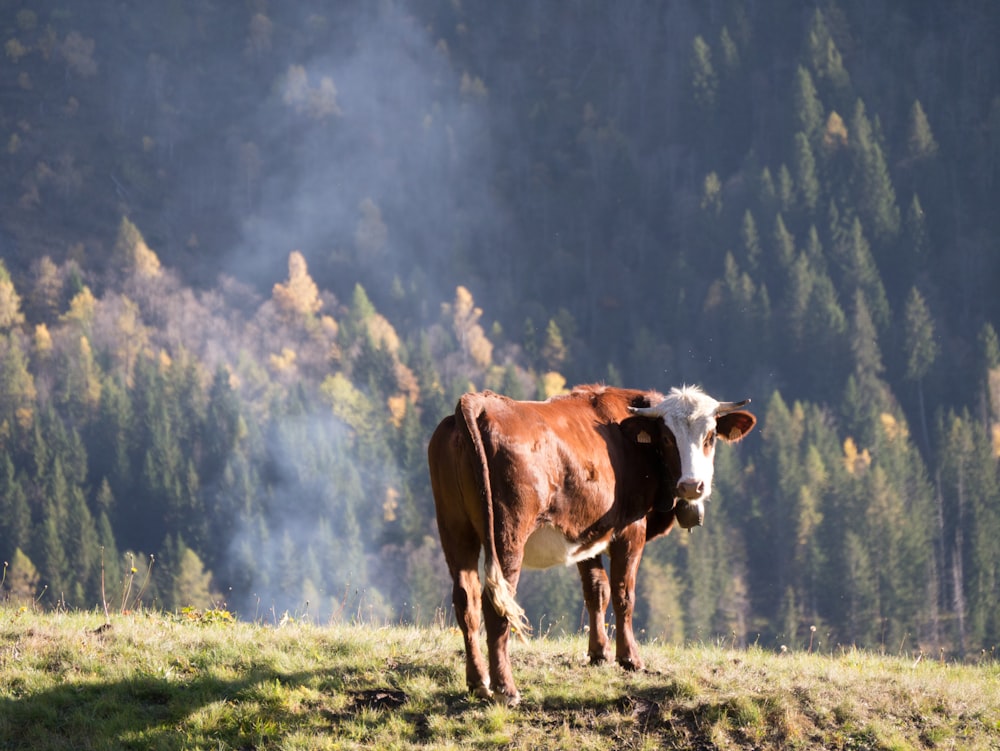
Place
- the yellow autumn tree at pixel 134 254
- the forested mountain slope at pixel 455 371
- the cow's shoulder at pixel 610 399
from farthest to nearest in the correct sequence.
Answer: the yellow autumn tree at pixel 134 254, the forested mountain slope at pixel 455 371, the cow's shoulder at pixel 610 399

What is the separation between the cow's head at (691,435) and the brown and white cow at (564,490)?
0.01 metres

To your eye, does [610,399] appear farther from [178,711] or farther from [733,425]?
[178,711]

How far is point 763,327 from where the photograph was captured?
162000mm

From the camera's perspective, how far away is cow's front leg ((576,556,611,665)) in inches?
437

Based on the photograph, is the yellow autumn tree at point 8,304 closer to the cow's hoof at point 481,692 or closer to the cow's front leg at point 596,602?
the cow's front leg at point 596,602

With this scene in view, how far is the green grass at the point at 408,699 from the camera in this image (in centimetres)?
951

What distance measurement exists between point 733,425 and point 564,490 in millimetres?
2375

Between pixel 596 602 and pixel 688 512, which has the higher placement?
pixel 688 512

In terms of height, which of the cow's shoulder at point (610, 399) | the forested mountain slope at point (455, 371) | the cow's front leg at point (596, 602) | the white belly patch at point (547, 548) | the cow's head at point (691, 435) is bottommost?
the cow's front leg at point (596, 602)

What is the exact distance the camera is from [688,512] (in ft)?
37.7

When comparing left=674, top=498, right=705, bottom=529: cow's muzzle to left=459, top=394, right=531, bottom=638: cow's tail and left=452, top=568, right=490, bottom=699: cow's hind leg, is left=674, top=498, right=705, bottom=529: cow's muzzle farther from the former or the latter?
left=452, top=568, right=490, bottom=699: cow's hind leg

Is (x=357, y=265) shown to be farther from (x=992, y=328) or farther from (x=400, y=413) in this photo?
(x=992, y=328)

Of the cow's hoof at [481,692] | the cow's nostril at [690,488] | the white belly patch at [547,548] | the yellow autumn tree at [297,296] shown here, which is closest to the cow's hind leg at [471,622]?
the cow's hoof at [481,692]

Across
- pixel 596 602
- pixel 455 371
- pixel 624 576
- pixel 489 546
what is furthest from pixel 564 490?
pixel 455 371
